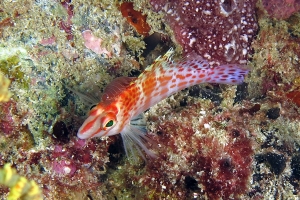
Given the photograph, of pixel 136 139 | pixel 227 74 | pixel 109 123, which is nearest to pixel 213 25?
pixel 227 74

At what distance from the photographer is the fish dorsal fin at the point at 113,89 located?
3.27 metres

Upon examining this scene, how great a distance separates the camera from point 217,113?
376 centimetres

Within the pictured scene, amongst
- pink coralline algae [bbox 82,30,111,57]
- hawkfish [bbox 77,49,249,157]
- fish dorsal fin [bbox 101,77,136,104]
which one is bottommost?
hawkfish [bbox 77,49,249,157]

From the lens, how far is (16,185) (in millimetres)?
2104

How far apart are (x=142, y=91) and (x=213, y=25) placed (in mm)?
1758

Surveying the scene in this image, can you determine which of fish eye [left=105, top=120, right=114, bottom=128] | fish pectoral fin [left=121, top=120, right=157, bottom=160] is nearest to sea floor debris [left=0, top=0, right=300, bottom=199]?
fish pectoral fin [left=121, top=120, right=157, bottom=160]

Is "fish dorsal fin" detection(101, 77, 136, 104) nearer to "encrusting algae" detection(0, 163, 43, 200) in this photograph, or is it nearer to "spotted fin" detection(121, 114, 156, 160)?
"spotted fin" detection(121, 114, 156, 160)

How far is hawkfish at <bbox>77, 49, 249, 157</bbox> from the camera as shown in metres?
3.18

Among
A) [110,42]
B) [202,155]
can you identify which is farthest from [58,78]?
[202,155]

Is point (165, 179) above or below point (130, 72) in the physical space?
below

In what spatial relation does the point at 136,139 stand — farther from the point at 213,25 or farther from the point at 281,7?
the point at 281,7

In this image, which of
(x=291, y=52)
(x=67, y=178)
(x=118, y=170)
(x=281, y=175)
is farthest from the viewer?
(x=291, y=52)

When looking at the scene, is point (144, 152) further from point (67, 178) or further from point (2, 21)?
point (2, 21)

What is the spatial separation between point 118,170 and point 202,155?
1390 mm
